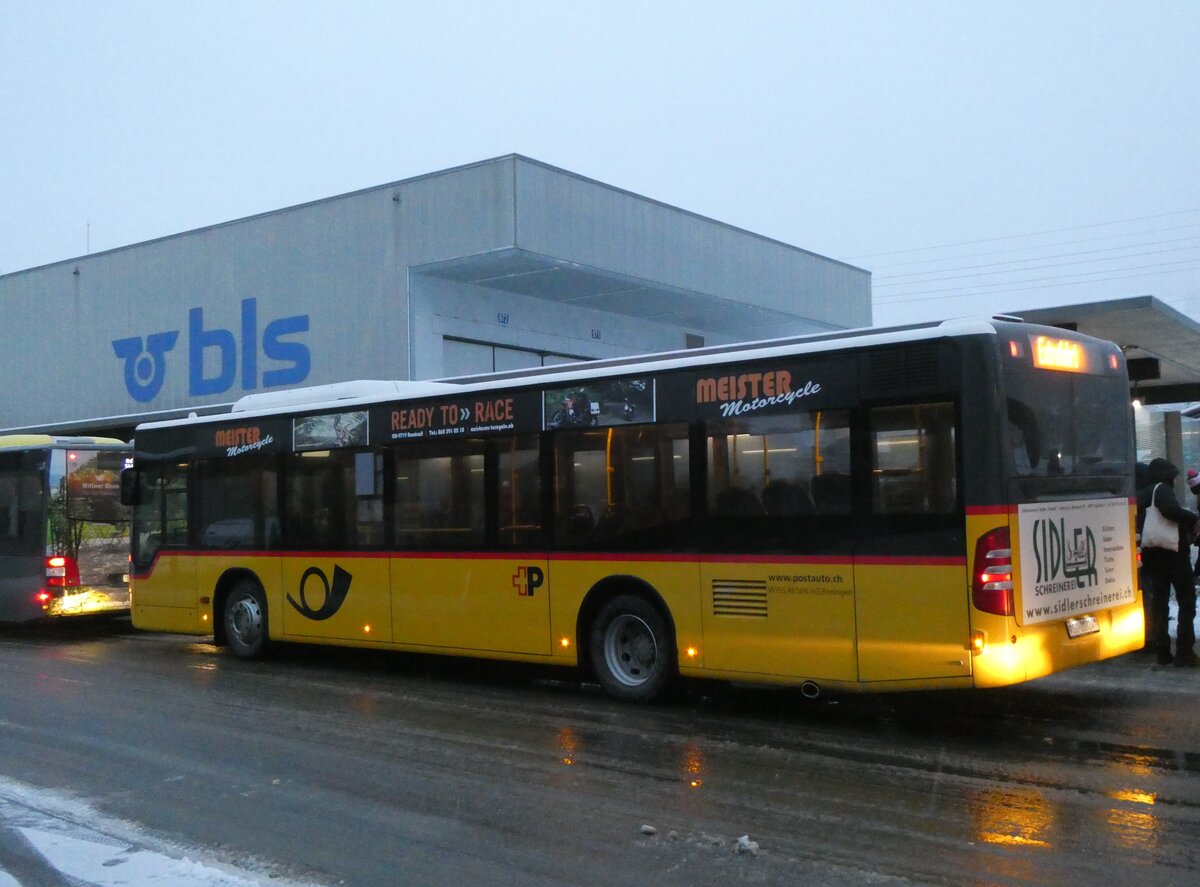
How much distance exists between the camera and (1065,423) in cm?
870

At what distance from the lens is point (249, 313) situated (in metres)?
26.1

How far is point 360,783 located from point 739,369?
14.2 feet

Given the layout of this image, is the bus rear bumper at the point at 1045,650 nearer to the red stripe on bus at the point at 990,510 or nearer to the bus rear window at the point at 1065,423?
the red stripe on bus at the point at 990,510

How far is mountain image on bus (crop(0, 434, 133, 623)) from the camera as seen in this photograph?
1614cm

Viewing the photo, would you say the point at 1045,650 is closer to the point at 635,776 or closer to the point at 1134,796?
the point at 1134,796

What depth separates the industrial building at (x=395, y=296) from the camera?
2286cm

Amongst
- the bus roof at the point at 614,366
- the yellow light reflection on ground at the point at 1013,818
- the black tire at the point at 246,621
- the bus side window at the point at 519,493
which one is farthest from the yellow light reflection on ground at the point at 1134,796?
the black tire at the point at 246,621

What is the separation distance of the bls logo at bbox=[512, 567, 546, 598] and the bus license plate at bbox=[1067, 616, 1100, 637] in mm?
4545

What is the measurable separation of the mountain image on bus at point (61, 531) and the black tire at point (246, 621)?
3.54 metres

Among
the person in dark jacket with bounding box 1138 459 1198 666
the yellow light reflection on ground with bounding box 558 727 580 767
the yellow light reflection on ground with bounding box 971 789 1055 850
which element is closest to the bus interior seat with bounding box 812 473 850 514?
the yellow light reflection on ground with bounding box 971 789 1055 850

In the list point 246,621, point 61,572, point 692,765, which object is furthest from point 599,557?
point 61,572

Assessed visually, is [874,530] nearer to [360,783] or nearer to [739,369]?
[739,369]

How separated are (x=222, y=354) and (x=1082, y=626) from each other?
22295mm

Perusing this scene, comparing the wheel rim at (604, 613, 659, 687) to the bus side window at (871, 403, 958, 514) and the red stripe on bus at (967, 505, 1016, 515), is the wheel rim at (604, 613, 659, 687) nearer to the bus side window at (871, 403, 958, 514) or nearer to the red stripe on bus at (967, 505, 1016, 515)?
the bus side window at (871, 403, 958, 514)
